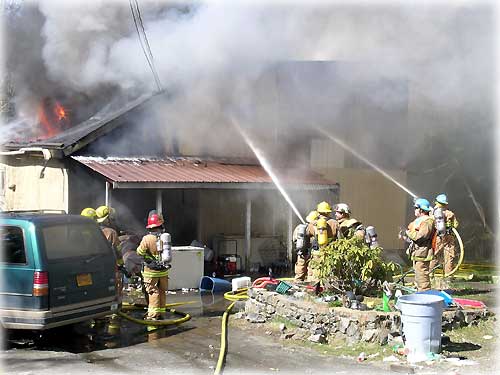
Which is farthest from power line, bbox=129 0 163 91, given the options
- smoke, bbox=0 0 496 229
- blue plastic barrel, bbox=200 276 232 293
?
blue plastic barrel, bbox=200 276 232 293

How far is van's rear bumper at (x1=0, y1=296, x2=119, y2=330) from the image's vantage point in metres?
6.70

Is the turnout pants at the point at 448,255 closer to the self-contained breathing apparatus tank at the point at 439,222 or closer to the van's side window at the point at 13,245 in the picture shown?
the self-contained breathing apparatus tank at the point at 439,222

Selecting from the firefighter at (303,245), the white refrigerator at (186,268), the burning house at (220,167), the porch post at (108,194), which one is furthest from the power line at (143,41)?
the firefighter at (303,245)

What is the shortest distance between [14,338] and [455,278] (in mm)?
8871

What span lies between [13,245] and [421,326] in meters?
4.60

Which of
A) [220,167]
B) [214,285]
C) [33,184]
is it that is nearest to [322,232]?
[214,285]

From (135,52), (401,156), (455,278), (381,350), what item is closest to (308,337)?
(381,350)

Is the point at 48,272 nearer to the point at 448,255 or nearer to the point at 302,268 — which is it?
the point at 302,268

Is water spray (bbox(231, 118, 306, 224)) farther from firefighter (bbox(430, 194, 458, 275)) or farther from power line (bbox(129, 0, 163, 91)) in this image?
firefighter (bbox(430, 194, 458, 275))

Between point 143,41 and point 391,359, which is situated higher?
point 143,41

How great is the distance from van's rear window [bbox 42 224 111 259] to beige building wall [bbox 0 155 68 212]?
465 centimetres

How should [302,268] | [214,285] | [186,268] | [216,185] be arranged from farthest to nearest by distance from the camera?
[216,185] < [186,268] < [214,285] < [302,268]

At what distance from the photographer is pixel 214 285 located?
11.3m

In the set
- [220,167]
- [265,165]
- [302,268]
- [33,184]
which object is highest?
[265,165]
